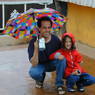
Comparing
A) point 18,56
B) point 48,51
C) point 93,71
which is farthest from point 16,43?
point 48,51

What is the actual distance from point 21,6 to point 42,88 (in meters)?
5.02

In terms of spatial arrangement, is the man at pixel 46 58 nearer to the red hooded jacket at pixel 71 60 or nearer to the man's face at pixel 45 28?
the man's face at pixel 45 28

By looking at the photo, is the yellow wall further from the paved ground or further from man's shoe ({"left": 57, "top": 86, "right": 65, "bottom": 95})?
man's shoe ({"left": 57, "top": 86, "right": 65, "bottom": 95})

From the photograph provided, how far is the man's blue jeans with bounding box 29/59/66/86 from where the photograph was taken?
4984 millimetres

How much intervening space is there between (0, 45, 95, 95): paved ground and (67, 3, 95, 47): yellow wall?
1.01 m

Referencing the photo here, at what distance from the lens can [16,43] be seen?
8.64 m

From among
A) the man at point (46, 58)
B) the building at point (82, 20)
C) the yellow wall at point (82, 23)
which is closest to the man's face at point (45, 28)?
the man at point (46, 58)

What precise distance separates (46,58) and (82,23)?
3.05 metres

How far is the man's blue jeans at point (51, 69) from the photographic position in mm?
4984

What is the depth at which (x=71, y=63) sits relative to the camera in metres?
5.07

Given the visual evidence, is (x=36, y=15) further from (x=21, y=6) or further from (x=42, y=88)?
(x=21, y=6)

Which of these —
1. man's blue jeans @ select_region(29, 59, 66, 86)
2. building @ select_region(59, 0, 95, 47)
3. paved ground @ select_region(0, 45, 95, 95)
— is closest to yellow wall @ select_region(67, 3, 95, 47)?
building @ select_region(59, 0, 95, 47)

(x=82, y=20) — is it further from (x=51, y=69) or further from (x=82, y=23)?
(x=51, y=69)

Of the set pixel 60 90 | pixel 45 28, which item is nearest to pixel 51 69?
pixel 60 90
